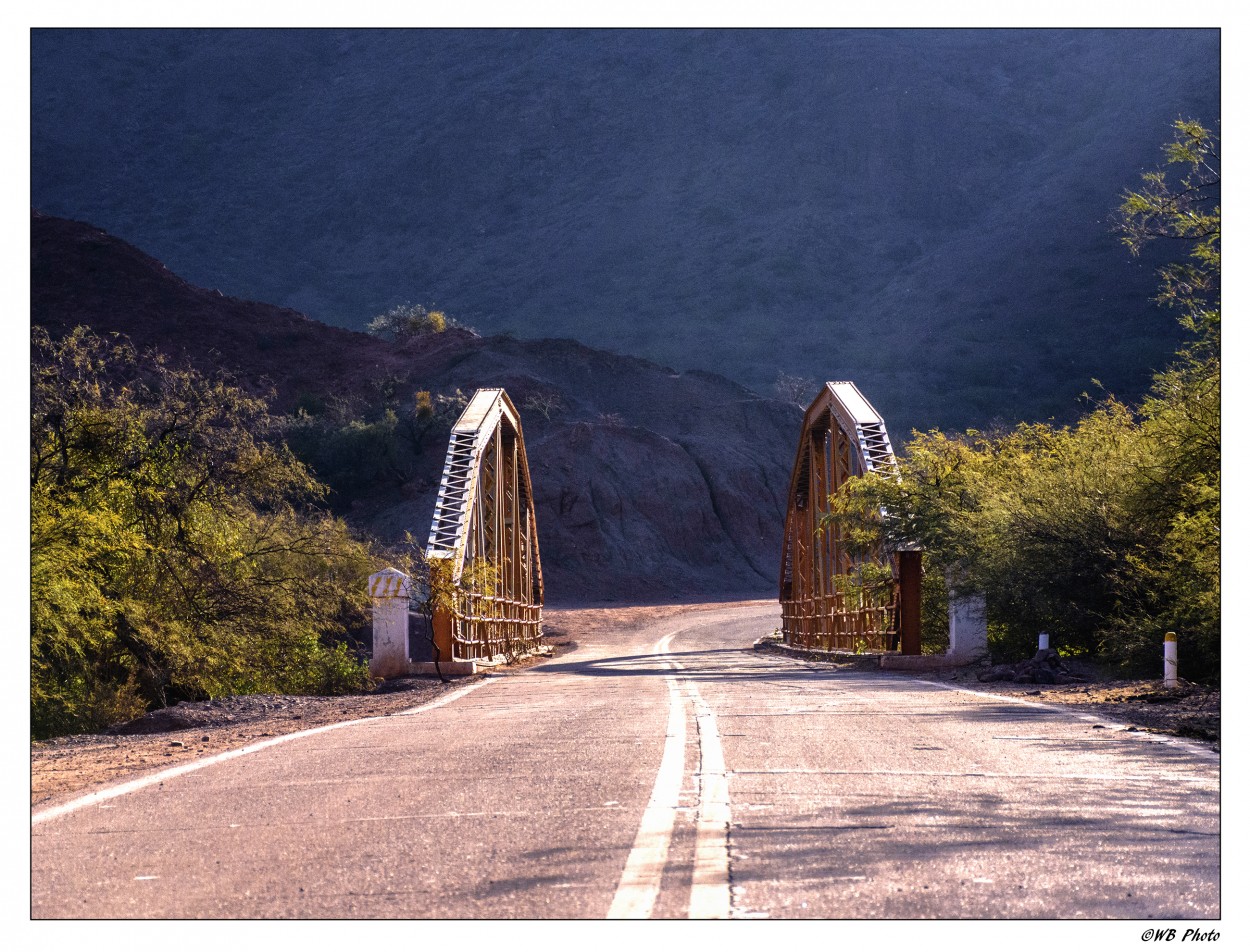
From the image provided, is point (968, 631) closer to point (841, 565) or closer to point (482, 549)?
point (841, 565)

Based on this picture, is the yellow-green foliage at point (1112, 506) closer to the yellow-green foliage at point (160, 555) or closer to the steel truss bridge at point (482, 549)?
the steel truss bridge at point (482, 549)

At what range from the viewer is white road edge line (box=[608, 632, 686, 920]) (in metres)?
4.29

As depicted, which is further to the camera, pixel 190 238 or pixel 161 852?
pixel 190 238

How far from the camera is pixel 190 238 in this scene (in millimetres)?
115062

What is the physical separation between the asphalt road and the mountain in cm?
9208

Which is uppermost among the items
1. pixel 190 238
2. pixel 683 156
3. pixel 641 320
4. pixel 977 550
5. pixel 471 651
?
pixel 683 156

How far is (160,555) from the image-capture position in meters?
20.0

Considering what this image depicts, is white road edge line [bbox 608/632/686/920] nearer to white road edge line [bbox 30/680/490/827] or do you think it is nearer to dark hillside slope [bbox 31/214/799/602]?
white road edge line [bbox 30/680/490/827]

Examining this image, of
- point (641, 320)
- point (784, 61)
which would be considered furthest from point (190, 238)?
point (784, 61)

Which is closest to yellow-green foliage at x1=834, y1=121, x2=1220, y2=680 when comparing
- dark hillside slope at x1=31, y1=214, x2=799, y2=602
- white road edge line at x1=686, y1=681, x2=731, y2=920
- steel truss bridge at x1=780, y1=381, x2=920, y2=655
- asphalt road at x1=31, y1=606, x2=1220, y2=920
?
steel truss bridge at x1=780, y1=381, x2=920, y2=655

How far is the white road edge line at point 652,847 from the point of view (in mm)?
4293

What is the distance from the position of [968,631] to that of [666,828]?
17522 millimetres
